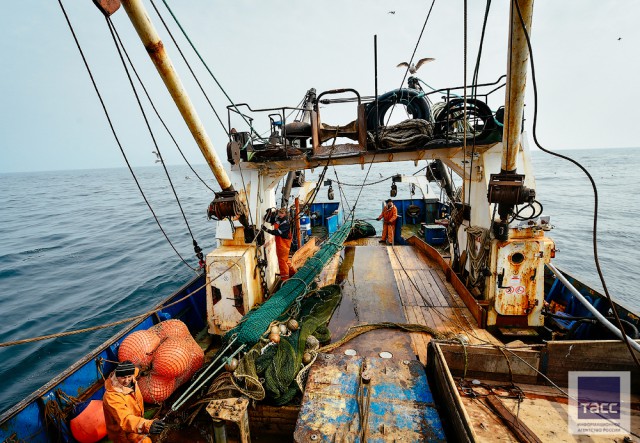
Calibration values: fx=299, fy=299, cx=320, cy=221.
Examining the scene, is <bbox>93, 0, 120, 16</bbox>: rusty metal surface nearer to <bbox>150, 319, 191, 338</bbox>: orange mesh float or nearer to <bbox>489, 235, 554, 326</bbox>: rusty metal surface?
<bbox>150, 319, 191, 338</bbox>: orange mesh float

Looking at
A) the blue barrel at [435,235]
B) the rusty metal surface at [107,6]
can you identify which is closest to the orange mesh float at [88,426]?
the rusty metal surface at [107,6]

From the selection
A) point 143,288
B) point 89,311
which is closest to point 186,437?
point 89,311

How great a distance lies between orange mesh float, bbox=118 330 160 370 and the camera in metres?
4.88

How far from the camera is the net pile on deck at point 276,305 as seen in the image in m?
5.04

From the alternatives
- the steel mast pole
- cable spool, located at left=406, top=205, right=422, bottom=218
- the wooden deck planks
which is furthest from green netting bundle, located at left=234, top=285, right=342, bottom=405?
cable spool, located at left=406, top=205, right=422, bottom=218

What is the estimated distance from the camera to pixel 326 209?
17500 mm

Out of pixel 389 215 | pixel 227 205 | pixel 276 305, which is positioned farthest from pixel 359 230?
pixel 227 205

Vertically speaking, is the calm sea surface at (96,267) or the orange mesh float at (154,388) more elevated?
the orange mesh float at (154,388)

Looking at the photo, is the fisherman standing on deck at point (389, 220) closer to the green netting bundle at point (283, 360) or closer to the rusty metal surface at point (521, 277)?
the rusty metal surface at point (521, 277)

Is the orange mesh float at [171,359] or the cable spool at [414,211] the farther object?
the cable spool at [414,211]

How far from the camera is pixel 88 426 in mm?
4438

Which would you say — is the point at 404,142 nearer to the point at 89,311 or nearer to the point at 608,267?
the point at 89,311

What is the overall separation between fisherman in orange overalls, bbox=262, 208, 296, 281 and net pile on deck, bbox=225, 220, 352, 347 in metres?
0.75

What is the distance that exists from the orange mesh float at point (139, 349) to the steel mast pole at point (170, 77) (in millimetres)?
3049
